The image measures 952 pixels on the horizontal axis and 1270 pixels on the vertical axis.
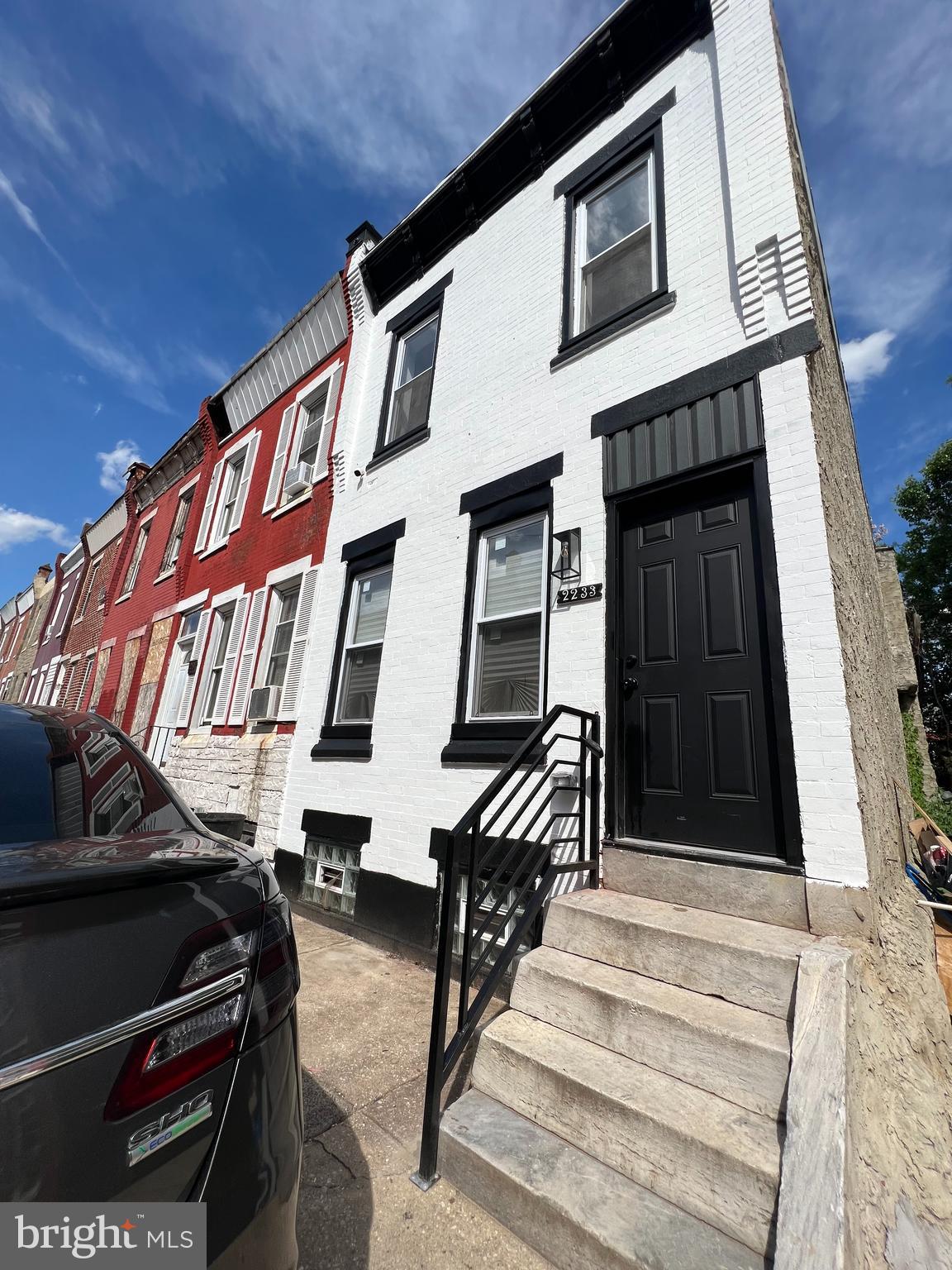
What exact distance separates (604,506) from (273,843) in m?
5.40

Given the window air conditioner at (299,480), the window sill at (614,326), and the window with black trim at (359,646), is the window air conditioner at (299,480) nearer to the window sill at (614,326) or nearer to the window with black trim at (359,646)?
the window with black trim at (359,646)

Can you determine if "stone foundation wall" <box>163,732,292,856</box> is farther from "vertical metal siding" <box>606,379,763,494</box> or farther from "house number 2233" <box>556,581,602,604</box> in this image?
"vertical metal siding" <box>606,379,763,494</box>

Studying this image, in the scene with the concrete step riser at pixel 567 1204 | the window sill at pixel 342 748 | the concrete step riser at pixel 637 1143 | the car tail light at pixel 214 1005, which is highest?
the window sill at pixel 342 748

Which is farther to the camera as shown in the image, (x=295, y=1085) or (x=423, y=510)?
(x=423, y=510)

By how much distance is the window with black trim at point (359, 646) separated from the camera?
627 cm

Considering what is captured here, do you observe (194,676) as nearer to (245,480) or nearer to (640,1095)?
(245,480)

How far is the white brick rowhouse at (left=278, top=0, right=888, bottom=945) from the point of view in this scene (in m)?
3.44

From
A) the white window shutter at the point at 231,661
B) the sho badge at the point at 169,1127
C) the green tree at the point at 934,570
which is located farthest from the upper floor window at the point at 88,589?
the green tree at the point at 934,570

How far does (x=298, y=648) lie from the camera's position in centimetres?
771

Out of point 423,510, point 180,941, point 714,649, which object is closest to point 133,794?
point 180,941

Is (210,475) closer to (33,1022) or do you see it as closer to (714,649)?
(714,649)

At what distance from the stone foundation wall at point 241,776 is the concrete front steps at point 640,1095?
15.7 feet

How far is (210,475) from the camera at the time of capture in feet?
39.6

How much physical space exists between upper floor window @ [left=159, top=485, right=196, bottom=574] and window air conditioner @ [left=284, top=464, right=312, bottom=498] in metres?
5.18
